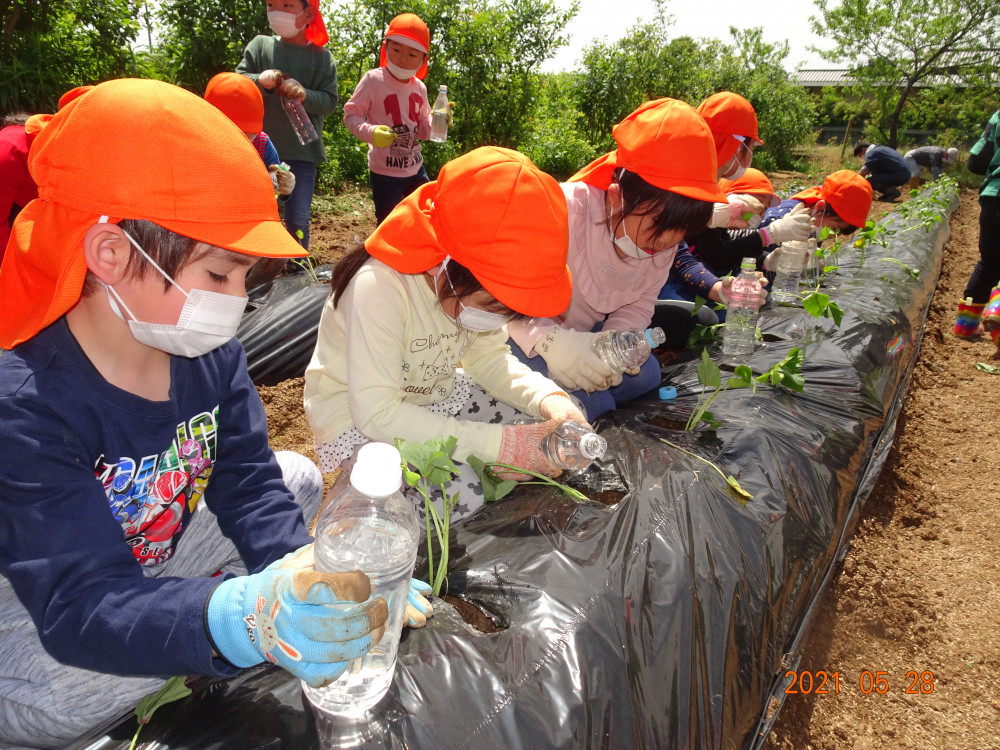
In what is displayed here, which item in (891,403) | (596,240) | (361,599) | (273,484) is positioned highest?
(596,240)

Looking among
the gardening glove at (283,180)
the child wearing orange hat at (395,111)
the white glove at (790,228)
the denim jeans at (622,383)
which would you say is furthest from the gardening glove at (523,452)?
the white glove at (790,228)

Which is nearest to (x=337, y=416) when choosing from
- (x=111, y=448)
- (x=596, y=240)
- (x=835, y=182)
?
(x=111, y=448)

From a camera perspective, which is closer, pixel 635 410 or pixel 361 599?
pixel 361 599

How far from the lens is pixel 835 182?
3910mm

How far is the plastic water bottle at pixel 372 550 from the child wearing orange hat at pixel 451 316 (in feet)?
1.19

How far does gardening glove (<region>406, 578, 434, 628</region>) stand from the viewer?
1.10 metres

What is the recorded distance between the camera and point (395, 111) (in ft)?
13.0

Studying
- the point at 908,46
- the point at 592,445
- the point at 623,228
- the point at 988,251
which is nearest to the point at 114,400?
the point at 592,445

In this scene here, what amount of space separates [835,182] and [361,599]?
162 inches

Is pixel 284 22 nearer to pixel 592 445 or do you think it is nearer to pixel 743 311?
pixel 743 311

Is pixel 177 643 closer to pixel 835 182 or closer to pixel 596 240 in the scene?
pixel 596 240

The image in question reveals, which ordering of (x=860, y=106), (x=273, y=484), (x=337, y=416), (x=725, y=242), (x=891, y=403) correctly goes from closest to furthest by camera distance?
(x=273, y=484)
(x=337, y=416)
(x=891, y=403)
(x=725, y=242)
(x=860, y=106)

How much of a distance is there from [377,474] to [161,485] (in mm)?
625

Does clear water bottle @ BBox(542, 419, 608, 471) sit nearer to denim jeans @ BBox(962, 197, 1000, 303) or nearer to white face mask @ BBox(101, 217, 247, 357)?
white face mask @ BBox(101, 217, 247, 357)
